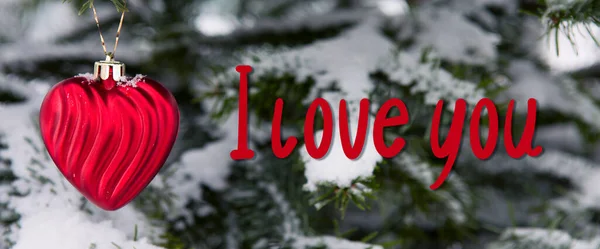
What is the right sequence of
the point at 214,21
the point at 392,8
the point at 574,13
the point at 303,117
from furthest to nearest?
the point at 214,21
the point at 392,8
the point at 303,117
the point at 574,13

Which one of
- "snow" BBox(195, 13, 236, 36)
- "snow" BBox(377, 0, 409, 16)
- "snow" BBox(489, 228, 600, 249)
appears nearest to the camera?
"snow" BBox(489, 228, 600, 249)

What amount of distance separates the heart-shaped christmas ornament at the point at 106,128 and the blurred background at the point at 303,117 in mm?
24

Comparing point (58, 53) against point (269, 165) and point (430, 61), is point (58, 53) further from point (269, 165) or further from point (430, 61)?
point (430, 61)

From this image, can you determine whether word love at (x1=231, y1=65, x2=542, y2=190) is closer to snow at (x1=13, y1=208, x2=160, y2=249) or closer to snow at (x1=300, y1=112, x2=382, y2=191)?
snow at (x1=300, y1=112, x2=382, y2=191)

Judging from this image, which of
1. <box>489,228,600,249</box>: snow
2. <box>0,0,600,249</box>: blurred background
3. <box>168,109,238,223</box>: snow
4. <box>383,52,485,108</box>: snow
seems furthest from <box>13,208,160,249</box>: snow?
<box>489,228,600,249</box>: snow

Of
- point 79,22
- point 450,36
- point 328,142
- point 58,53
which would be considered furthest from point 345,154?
point 79,22

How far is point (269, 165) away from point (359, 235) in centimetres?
28

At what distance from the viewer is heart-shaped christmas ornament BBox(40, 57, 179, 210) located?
33 centimetres

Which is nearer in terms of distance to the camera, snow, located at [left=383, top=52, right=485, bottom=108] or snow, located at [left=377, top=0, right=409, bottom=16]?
snow, located at [left=383, top=52, right=485, bottom=108]

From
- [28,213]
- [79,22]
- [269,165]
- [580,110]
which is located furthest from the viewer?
[79,22]

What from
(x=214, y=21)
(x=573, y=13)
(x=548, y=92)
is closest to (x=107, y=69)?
(x=573, y=13)

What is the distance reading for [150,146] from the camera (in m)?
0.34

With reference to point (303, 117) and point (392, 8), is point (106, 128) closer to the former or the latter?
point (303, 117)

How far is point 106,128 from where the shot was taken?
12.9 inches
